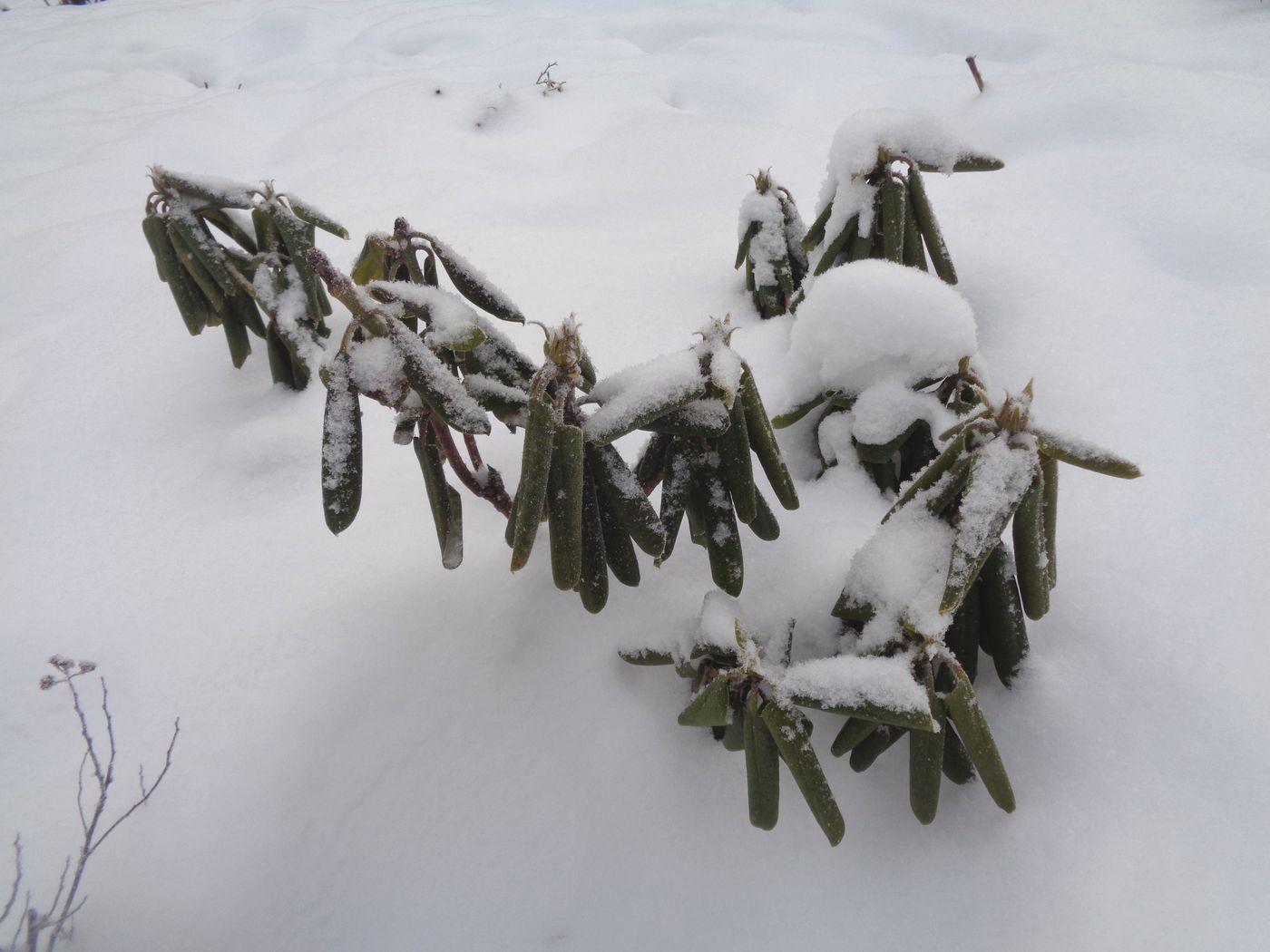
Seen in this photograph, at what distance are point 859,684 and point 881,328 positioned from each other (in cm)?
49

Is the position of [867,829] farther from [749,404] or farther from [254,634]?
[254,634]

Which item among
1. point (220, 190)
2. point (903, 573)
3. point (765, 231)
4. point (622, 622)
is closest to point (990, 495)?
point (903, 573)

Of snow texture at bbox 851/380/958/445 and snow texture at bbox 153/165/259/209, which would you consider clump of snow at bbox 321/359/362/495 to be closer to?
snow texture at bbox 851/380/958/445

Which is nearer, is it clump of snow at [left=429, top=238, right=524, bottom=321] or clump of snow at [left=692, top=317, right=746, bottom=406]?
clump of snow at [left=692, top=317, right=746, bottom=406]

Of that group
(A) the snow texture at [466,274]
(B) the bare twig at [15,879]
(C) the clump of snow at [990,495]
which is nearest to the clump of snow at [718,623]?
(C) the clump of snow at [990,495]

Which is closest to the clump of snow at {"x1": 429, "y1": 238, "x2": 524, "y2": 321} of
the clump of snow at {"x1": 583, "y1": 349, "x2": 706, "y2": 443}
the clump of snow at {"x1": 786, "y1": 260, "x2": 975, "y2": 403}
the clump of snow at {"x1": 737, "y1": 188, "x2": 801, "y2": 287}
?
the clump of snow at {"x1": 583, "y1": 349, "x2": 706, "y2": 443}

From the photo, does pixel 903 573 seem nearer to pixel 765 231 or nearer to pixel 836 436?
pixel 836 436

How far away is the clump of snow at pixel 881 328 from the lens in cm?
90

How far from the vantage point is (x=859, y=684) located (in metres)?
A: 0.65

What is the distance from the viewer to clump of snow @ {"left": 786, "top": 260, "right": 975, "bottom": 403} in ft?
2.94

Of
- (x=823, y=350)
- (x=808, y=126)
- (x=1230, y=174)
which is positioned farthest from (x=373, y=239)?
(x=808, y=126)

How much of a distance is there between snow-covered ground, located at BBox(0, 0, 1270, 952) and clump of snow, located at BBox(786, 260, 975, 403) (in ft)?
0.53

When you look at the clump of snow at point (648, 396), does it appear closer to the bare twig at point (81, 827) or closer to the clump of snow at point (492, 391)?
the clump of snow at point (492, 391)

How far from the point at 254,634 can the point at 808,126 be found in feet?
8.03
